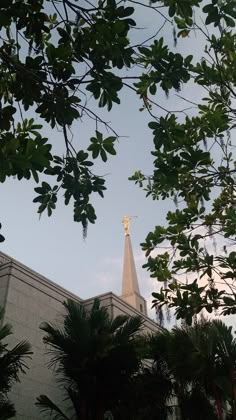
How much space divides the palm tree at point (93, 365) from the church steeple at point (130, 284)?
51.1 ft

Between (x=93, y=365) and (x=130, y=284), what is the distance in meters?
20.7

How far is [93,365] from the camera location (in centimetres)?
1020

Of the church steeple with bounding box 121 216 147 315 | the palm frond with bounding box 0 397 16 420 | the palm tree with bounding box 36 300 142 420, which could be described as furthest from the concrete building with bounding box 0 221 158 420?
the church steeple with bounding box 121 216 147 315

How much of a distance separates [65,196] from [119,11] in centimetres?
150

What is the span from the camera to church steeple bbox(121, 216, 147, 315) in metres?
28.3

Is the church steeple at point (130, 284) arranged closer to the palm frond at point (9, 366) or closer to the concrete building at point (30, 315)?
the concrete building at point (30, 315)

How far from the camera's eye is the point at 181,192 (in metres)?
5.36

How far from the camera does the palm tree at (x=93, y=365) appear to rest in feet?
32.7

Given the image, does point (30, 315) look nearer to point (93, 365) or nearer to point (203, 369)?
point (93, 365)

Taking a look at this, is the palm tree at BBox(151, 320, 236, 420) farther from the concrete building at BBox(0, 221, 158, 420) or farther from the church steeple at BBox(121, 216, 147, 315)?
the church steeple at BBox(121, 216, 147, 315)

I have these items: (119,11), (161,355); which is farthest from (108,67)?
(161,355)

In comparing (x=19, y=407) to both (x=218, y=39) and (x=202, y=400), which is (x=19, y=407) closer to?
(x=202, y=400)

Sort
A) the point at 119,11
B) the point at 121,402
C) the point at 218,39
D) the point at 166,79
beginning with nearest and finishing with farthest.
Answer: the point at 119,11 < the point at 166,79 < the point at 218,39 < the point at 121,402

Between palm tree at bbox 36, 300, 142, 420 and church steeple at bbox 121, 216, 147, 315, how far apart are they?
51.1 feet
